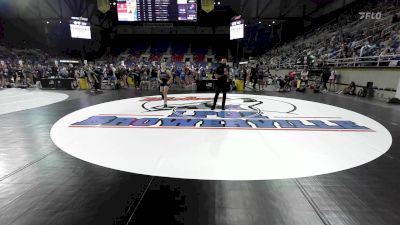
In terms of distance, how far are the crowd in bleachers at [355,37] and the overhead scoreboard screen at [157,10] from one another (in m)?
9.61

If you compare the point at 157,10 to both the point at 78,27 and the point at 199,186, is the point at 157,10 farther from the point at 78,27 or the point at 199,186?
the point at 199,186

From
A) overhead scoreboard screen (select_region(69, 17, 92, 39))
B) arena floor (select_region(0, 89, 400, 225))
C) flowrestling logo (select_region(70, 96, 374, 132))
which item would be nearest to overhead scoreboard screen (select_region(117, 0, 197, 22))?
overhead scoreboard screen (select_region(69, 17, 92, 39))

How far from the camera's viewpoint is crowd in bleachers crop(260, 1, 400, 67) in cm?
1247

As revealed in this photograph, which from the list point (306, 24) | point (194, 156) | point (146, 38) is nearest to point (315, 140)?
point (194, 156)

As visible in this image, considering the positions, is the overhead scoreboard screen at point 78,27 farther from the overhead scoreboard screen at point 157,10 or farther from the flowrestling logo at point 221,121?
the flowrestling logo at point 221,121

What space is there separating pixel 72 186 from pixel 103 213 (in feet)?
2.63

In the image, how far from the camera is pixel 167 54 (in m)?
41.1

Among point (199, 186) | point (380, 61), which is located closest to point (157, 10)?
point (380, 61)

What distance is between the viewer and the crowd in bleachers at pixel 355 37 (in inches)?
491

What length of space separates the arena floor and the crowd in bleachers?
9982 millimetres

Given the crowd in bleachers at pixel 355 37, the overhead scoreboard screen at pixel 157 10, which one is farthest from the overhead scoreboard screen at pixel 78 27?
the crowd in bleachers at pixel 355 37

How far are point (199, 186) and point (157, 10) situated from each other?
17.3 meters

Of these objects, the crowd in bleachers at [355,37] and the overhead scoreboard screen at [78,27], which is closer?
the crowd in bleachers at [355,37]

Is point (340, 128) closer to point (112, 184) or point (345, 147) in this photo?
point (345, 147)
